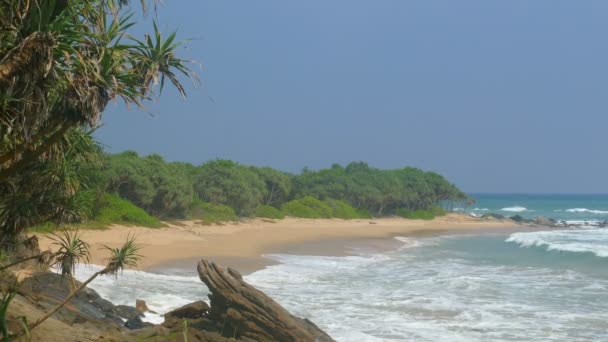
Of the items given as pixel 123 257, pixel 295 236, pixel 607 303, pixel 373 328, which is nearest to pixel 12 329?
pixel 123 257

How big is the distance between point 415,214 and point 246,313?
5488 cm

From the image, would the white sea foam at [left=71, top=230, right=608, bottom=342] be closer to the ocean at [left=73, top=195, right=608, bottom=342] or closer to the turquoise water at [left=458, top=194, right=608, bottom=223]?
the ocean at [left=73, top=195, right=608, bottom=342]

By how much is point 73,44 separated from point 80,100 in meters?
1.32

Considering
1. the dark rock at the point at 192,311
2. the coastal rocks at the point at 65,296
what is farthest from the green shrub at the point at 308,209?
the dark rock at the point at 192,311

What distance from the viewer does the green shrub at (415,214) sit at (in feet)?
204

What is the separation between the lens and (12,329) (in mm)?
6547

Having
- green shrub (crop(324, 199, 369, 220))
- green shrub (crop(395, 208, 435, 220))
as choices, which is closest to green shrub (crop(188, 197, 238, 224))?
green shrub (crop(324, 199, 369, 220))

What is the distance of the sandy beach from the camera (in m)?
20.0

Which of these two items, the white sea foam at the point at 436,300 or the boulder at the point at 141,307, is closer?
the boulder at the point at 141,307

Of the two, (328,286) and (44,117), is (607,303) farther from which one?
(44,117)

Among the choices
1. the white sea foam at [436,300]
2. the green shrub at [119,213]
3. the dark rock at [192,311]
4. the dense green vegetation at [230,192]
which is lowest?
the white sea foam at [436,300]

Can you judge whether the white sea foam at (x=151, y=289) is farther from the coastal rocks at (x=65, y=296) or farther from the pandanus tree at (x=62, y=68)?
the pandanus tree at (x=62, y=68)

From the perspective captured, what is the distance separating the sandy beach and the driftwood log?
4.55 meters

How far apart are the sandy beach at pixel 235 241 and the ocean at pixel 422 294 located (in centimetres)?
155
